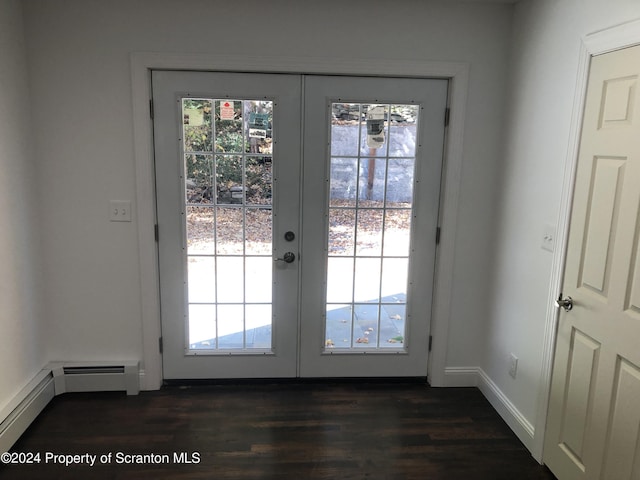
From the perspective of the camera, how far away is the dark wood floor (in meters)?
2.18

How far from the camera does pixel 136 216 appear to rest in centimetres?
270

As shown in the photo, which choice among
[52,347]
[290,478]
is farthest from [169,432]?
[52,347]

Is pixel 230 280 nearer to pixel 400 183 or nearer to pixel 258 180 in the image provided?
pixel 258 180

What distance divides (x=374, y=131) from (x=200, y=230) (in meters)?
1.27

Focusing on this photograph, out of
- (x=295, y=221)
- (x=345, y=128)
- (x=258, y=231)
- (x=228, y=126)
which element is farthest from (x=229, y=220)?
(x=345, y=128)

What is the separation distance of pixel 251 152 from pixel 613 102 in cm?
187

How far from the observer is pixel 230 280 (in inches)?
112

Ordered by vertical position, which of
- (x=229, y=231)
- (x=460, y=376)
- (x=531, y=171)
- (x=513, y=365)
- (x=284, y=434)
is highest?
(x=531, y=171)

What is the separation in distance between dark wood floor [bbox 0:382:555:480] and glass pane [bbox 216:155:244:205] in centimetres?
127

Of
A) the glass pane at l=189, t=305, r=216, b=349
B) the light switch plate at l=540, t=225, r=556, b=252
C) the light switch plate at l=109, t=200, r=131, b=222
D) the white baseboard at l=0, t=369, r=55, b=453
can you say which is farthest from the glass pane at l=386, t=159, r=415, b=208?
the white baseboard at l=0, t=369, r=55, b=453

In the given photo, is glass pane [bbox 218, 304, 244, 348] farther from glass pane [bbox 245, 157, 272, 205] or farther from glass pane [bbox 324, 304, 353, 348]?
glass pane [bbox 245, 157, 272, 205]

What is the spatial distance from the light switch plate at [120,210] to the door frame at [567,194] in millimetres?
2424

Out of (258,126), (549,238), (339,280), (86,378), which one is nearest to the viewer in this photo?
(549,238)

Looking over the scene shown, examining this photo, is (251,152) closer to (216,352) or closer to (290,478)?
(216,352)
